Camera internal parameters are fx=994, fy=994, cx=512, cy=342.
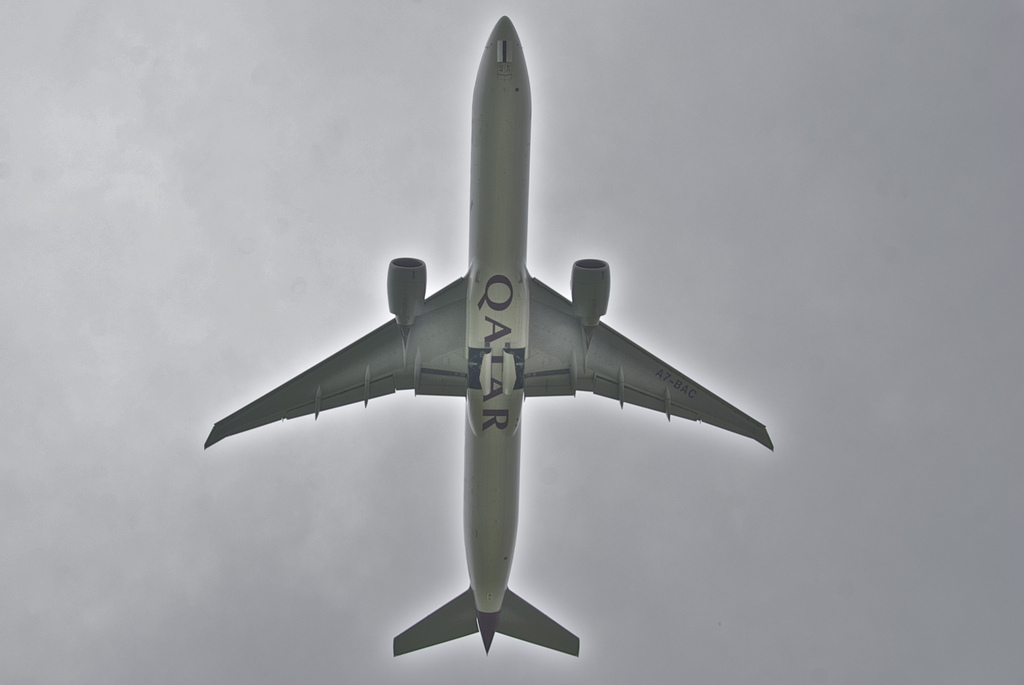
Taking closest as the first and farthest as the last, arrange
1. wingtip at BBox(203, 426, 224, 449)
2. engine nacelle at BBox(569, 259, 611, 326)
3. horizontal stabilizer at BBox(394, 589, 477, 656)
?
1. engine nacelle at BBox(569, 259, 611, 326)
2. wingtip at BBox(203, 426, 224, 449)
3. horizontal stabilizer at BBox(394, 589, 477, 656)

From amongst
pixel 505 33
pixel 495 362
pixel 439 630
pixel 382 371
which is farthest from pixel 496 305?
pixel 439 630

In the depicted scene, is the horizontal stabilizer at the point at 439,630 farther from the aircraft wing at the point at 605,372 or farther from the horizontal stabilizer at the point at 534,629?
the aircraft wing at the point at 605,372

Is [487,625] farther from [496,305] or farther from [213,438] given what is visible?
[496,305]

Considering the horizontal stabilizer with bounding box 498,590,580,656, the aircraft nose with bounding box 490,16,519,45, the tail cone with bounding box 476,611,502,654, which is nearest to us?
the aircraft nose with bounding box 490,16,519,45

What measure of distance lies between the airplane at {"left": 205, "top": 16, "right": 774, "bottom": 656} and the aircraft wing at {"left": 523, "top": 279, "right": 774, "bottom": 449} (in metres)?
0.05

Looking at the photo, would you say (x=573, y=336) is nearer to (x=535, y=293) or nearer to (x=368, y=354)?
(x=535, y=293)

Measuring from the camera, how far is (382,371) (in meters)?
37.6

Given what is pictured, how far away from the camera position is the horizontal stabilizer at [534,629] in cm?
4022

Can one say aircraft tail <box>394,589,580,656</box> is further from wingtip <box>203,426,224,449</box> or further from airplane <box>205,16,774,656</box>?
wingtip <box>203,426,224,449</box>

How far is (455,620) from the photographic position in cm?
3991

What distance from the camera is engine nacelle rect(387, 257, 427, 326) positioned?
104ft

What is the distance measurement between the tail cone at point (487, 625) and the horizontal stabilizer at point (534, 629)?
4.07 feet

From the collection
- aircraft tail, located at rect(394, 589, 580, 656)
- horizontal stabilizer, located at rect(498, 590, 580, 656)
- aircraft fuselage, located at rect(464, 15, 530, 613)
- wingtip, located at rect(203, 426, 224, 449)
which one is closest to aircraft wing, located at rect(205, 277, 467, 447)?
wingtip, located at rect(203, 426, 224, 449)

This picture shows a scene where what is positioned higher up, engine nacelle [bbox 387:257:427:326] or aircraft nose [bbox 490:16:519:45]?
aircraft nose [bbox 490:16:519:45]
